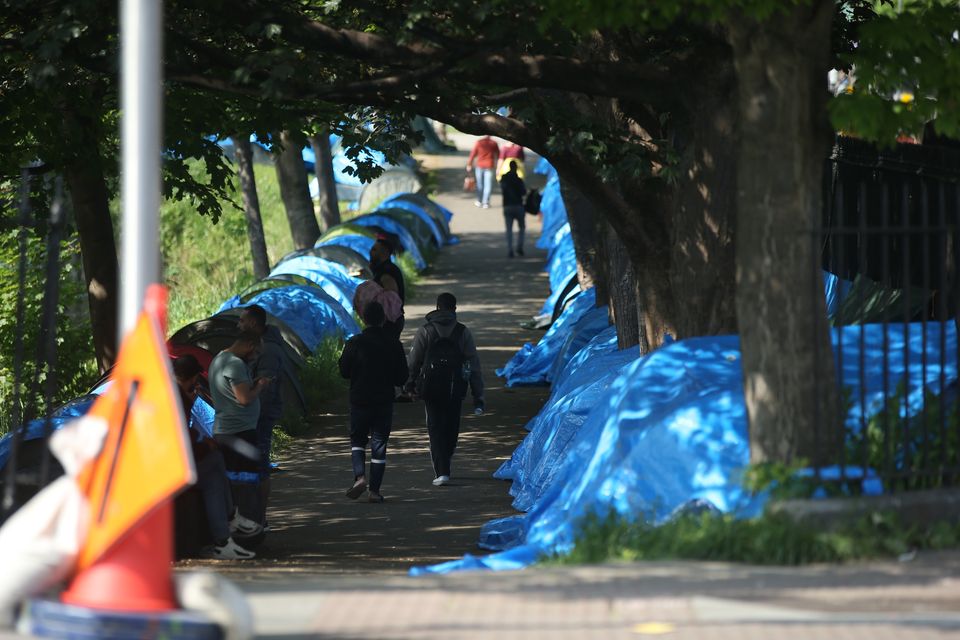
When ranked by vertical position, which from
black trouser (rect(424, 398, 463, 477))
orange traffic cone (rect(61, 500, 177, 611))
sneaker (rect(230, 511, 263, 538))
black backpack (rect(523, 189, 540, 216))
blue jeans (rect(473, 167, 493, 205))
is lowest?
sneaker (rect(230, 511, 263, 538))

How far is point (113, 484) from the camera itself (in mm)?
5691

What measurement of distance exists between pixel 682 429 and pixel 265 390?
13.5ft

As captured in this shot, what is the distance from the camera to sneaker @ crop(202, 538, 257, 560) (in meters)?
9.54

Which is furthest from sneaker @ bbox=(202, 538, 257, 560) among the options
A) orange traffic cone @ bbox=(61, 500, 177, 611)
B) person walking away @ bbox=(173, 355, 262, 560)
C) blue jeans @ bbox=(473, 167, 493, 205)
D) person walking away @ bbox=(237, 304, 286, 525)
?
blue jeans @ bbox=(473, 167, 493, 205)

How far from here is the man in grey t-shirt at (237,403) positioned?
31.9ft

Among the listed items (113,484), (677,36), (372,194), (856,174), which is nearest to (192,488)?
(113,484)

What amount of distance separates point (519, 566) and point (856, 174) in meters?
6.13

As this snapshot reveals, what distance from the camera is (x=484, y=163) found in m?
32.9

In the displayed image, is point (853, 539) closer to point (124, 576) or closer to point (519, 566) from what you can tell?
point (519, 566)

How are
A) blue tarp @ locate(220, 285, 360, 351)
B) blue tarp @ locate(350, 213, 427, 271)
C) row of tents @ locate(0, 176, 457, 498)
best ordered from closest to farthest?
row of tents @ locate(0, 176, 457, 498)
blue tarp @ locate(220, 285, 360, 351)
blue tarp @ locate(350, 213, 427, 271)

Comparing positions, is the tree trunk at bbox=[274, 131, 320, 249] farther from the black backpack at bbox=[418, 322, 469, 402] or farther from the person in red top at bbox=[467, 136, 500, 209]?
the black backpack at bbox=[418, 322, 469, 402]

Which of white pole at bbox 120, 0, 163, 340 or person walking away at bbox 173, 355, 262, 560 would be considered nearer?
white pole at bbox 120, 0, 163, 340

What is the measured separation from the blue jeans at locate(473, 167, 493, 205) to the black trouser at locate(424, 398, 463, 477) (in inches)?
878

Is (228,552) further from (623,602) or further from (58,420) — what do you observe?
(623,602)
